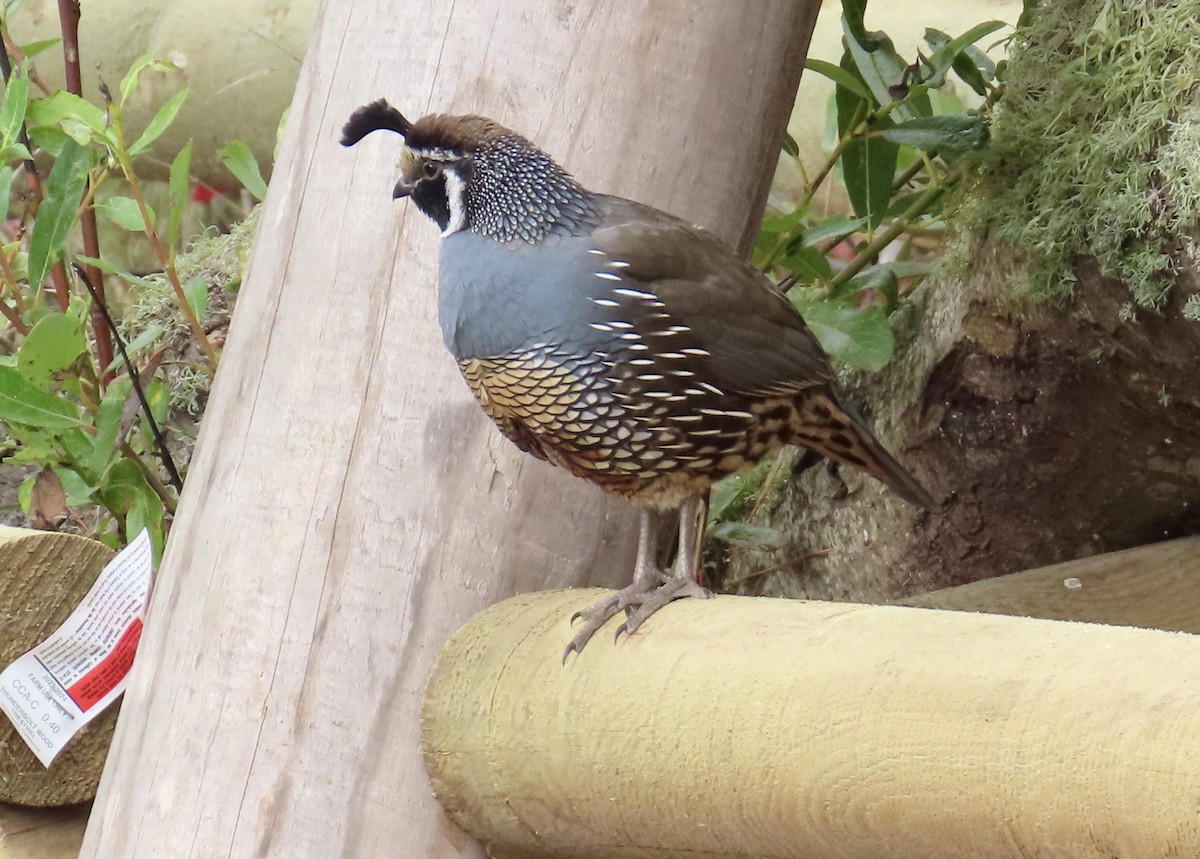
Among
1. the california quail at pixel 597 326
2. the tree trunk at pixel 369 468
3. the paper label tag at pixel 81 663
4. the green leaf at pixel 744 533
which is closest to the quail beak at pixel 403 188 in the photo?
the california quail at pixel 597 326

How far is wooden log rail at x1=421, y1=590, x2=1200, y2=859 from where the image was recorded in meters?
1.03

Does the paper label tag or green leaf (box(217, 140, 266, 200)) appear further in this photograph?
green leaf (box(217, 140, 266, 200))

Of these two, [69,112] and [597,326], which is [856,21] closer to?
[597,326]

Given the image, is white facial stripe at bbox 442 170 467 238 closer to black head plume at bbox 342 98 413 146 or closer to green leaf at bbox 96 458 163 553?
black head plume at bbox 342 98 413 146

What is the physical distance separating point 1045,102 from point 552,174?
916mm

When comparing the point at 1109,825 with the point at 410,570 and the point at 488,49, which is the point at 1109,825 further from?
the point at 488,49

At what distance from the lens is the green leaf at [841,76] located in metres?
2.35

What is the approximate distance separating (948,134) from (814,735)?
127 cm

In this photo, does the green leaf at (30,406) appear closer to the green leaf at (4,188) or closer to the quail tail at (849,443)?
the green leaf at (4,188)

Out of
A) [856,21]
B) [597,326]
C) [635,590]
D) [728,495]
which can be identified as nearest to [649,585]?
[635,590]

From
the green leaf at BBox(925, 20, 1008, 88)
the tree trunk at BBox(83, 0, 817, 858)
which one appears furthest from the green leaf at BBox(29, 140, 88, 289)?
the green leaf at BBox(925, 20, 1008, 88)

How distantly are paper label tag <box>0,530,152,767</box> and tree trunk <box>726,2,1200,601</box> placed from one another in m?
1.25

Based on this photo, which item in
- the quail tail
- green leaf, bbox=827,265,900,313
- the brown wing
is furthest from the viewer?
green leaf, bbox=827,265,900,313

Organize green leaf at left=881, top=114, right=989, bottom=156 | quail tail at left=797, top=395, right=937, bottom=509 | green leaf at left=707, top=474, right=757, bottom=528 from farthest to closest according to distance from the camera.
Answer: green leaf at left=707, top=474, right=757, bottom=528 → green leaf at left=881, top=114, right=989, bottom=156 → quail tail at left=797, top=395, right=937, bottom=509
